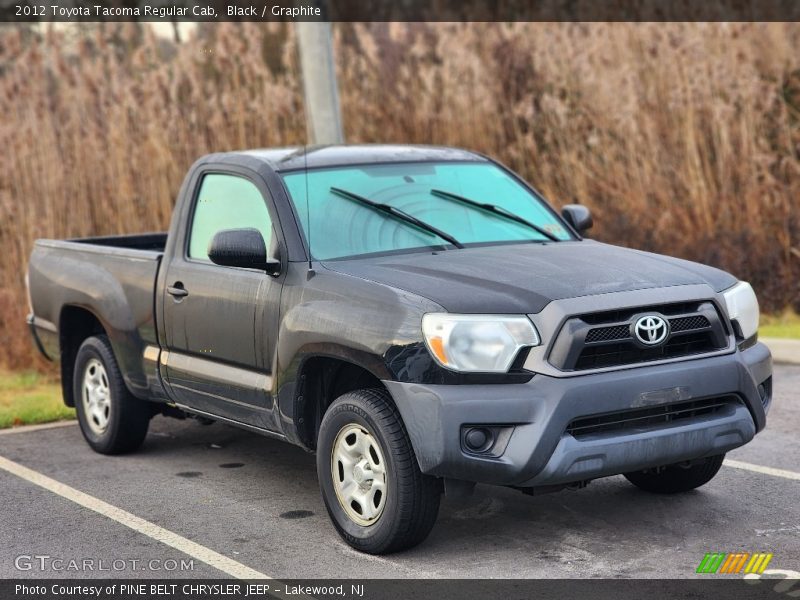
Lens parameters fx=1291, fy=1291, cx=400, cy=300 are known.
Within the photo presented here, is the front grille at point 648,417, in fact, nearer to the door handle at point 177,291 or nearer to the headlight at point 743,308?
the headlight at point 743,308

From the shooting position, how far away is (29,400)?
373 inches

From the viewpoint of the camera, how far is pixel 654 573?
5.12 meters

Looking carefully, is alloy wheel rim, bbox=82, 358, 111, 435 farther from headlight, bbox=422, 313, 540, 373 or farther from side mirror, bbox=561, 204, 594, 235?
headlight, bbox=422, 313, 540, 373

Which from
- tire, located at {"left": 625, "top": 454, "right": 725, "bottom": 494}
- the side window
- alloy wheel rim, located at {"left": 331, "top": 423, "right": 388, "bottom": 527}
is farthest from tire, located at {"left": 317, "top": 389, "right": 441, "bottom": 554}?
tire, located at {"left": 625, "top": 454, "right": 725, "bottom": 494}

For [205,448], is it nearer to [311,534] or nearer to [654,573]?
[311,534]

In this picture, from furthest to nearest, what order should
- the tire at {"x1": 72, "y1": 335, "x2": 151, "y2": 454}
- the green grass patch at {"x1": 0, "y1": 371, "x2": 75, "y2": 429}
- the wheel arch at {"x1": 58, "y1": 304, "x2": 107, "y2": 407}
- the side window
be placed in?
the green grass patch at {"x1": 0, "y1": 371, "x2": 75, "y2": 429}, the wheel arch at {"x1": 58, "y1": 304, "x2": 107, "y2": 407}, the tire at {"x1": 72, "y1": 335, "x2": 151, "y2": 454}, the side window

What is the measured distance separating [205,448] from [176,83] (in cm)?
583

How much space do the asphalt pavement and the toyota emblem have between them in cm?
91

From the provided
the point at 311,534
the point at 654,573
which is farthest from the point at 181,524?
the point at 654,573

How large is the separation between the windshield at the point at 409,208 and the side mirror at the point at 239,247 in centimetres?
26

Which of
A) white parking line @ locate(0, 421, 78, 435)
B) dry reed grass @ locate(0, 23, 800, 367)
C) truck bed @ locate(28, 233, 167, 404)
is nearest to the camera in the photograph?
truck bed @ locate(28, 233, 167, 404)

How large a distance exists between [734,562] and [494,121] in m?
9.16

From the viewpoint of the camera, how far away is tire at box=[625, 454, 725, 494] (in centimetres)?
621

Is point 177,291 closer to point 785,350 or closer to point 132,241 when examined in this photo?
point 132,241
